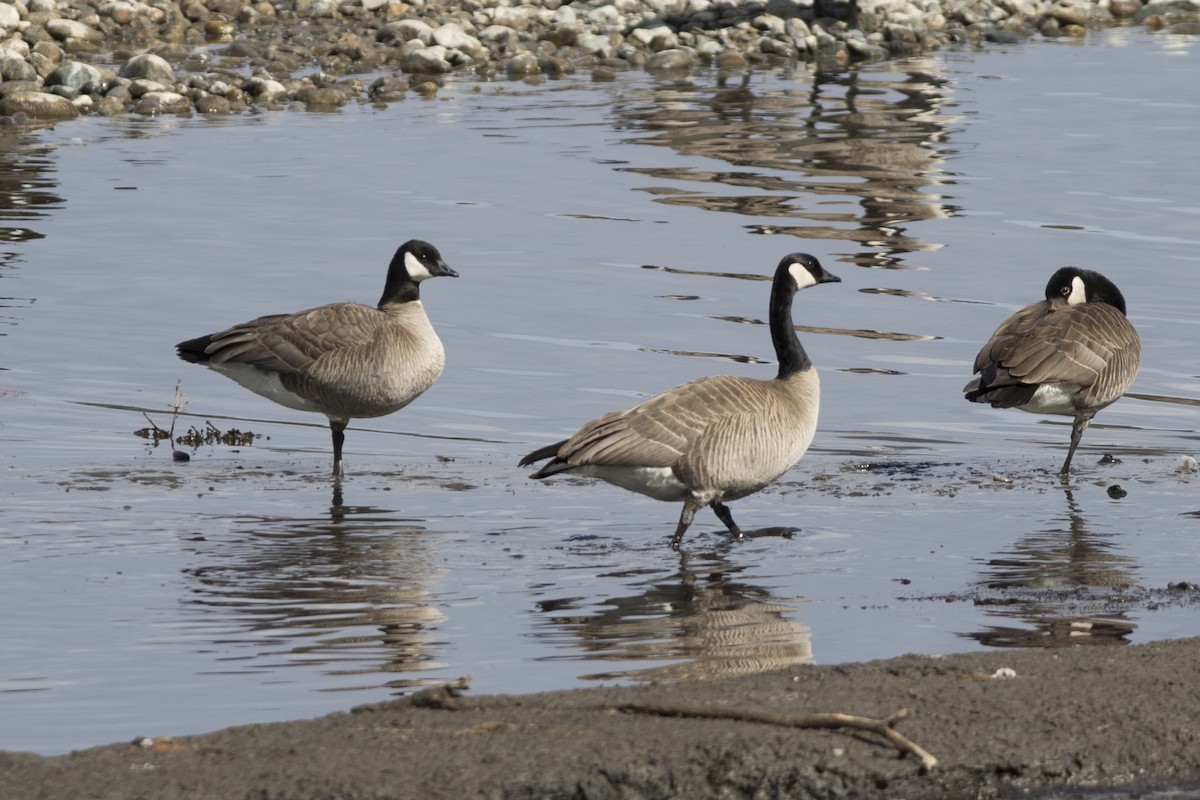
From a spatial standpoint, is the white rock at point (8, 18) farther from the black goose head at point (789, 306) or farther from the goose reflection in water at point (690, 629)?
the goose reflection in water at point (690, 629)

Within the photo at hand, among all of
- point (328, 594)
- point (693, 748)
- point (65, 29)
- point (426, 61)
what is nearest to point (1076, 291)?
point (328, 594)

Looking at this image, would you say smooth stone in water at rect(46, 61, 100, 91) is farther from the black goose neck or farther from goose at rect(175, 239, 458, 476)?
the black goose neck

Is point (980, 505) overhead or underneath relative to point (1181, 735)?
underneath

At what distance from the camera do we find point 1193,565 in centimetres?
887

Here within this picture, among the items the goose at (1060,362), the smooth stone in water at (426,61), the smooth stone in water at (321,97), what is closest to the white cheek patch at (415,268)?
the goose at (1060,362)

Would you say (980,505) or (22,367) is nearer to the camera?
(980,505)

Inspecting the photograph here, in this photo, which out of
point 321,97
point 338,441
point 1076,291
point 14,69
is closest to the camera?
point 338,441

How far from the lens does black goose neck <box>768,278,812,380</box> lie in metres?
10.0

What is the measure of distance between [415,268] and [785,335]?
128 inches

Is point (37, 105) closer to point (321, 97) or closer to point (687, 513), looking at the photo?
point (321, 97)

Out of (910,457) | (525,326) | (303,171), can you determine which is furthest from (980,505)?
(303,171)

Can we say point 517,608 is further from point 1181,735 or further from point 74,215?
point 74,215

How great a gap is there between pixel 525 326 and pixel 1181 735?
9.80 meters

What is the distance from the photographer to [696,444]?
9219 mm
